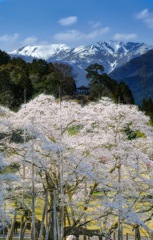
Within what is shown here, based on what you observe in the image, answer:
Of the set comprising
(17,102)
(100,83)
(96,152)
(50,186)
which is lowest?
(50,186)

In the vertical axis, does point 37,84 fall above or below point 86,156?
above

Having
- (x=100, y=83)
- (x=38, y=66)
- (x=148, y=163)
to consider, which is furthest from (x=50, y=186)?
(x=100, y=83)

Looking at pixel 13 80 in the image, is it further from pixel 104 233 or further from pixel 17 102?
pixel 104 233

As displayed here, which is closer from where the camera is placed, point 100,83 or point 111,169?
point 111,169

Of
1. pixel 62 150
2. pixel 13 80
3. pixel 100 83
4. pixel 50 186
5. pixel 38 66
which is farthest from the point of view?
pixel 100 83

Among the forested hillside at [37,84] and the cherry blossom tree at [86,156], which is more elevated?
the forested hillside at [37,84]

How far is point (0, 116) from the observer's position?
63.1 feet

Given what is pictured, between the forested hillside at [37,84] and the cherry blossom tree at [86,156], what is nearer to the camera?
the cherry blossom tree at [86,156]

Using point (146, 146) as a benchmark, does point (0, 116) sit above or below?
above

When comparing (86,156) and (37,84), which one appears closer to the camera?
(86,156)

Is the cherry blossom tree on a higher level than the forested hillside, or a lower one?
lower

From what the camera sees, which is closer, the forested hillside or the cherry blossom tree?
the cherry blossom tree

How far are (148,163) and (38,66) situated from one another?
174 feet

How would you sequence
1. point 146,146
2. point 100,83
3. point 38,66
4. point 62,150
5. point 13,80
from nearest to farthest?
point 62,150 < point 146,146 < point 13,80 < point 38,66 < point 100,83
